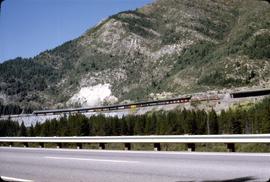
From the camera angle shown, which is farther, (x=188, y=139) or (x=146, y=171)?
(x=188, y=139)

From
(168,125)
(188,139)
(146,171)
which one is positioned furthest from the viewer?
(168,125)

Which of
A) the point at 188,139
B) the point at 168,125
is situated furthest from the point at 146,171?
the point at 168,125

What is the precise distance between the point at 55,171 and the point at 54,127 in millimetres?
65278

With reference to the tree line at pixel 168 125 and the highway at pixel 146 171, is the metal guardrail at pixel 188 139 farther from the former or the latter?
the tree line at pixel 168 125

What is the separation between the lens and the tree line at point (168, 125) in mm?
73562

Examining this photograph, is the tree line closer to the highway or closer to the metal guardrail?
the metal guardrail

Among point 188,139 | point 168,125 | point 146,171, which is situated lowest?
point 168,125

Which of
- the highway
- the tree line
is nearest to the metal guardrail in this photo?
the highway

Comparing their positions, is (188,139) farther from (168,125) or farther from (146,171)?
(168,125)

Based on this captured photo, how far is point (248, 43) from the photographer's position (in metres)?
178

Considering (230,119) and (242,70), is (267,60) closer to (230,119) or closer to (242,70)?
(242,70)

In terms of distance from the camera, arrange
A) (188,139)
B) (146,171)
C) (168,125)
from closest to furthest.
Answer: (146,171)
(188,139)
(168,125)

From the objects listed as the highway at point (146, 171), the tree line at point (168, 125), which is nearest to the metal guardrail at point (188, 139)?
the highway at point (146, 171)

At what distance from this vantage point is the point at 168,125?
7900 cm
